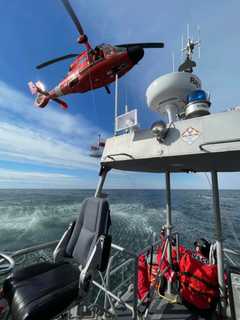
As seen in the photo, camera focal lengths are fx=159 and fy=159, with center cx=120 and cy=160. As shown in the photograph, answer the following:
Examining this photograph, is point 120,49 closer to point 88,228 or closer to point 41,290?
point 88,228

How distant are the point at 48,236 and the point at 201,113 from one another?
11.2 meters

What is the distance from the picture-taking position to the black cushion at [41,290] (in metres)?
1.16

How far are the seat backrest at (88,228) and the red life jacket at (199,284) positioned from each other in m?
1.52

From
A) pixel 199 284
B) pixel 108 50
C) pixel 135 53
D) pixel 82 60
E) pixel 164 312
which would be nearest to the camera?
pixel 199 284

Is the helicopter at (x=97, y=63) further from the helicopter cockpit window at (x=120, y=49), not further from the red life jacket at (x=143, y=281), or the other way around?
the red life jacket at (x=143, y=281)

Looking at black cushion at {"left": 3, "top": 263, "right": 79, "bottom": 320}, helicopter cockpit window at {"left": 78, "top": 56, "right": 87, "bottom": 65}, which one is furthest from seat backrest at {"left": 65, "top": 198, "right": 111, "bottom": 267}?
helicopter cockpit window at {"left": 78, "top": 56, "right": 87, "bottom": 65}

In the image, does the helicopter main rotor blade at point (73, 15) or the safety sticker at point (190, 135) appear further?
the helicopter main rotor blade at point (73, 15)

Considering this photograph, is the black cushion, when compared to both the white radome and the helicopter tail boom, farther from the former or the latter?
the helicopter tail boom

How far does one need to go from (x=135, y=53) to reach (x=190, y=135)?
812 centimetres

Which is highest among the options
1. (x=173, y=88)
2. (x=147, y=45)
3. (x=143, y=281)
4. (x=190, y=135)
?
(x=147, y=45)

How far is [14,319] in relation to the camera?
115 centimetres

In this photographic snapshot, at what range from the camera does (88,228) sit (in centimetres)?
186

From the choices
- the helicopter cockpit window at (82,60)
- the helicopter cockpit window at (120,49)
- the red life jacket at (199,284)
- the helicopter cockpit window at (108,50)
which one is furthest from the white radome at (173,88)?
the helicopter cockpit window at (82,60)

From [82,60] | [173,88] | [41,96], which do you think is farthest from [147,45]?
[41,96]
